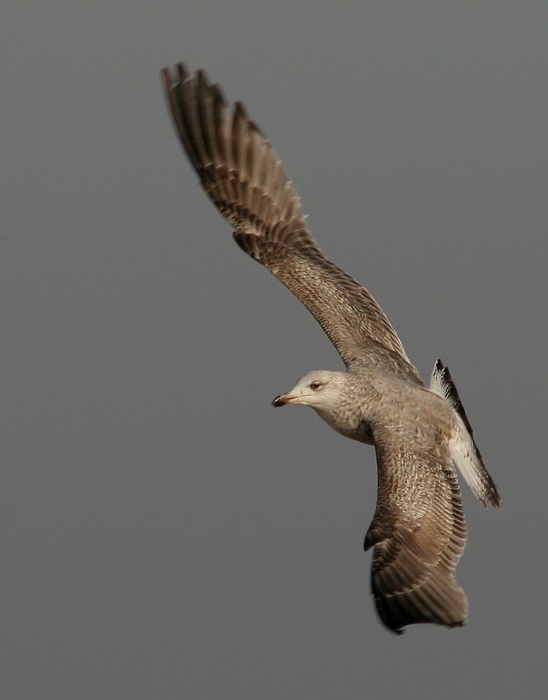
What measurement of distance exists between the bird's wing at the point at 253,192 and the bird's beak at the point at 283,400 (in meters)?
2.10

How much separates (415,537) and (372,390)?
2481 mm

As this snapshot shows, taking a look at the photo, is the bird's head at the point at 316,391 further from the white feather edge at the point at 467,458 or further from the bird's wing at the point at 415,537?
the white feather edge at the point at 467,458

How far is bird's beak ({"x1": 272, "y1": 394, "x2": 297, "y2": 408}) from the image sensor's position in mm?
20938

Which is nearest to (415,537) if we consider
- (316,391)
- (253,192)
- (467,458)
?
(467,458)

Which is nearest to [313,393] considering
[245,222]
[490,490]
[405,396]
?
[405,396]

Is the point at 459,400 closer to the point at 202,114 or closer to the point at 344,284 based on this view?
the point at 344,284

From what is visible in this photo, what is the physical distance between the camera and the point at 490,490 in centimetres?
2112

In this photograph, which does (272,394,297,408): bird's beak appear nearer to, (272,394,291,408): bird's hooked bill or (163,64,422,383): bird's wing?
(272,394,291,408): bird's hooked bill

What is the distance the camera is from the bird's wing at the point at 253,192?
23.1m

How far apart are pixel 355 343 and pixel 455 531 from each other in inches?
148

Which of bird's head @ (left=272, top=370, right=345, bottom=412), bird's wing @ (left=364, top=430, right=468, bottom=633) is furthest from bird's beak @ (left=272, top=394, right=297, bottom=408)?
bird's wing @ (left=364, top=430, right=468, bottom=633)

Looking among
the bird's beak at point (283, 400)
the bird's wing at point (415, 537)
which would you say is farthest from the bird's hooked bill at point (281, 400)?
the bird's wing at point (415, 537)

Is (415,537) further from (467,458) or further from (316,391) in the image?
(316,391)

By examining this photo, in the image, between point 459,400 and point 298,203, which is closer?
point 459,400
